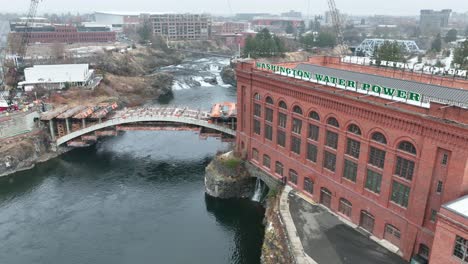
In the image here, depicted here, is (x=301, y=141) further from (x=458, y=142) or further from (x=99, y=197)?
(x=99, y=197)

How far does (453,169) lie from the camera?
3303 cm

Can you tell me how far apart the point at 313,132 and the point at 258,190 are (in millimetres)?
17379

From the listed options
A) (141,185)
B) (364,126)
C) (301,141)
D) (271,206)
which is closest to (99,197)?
(141,185)

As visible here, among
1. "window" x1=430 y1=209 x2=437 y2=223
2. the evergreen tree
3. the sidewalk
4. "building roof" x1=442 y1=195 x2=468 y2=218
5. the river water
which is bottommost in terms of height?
the river water

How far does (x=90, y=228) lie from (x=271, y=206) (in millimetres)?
26795

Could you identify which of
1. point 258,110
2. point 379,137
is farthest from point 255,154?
point 379,137

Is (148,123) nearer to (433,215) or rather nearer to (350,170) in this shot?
(350,170)

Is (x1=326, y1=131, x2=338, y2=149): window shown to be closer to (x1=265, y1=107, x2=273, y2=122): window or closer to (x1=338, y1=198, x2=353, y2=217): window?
(x1=338, y1=198, x2=353, y2=217): window

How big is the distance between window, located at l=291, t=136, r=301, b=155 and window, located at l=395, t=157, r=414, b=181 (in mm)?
15205

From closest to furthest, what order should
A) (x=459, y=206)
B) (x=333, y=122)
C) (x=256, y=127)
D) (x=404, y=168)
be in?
1. (x=459, y=206)
2. (x=404, y=168)
3. (x=333, y=122)
4. (x=256, y=127)

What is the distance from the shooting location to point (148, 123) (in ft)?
275

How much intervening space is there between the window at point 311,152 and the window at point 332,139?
2830mm

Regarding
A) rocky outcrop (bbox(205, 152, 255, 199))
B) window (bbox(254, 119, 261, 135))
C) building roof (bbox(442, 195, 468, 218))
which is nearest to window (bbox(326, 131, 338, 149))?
window (bbox(254, 119, 261, 135))

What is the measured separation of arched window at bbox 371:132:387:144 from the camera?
39.3 meters
